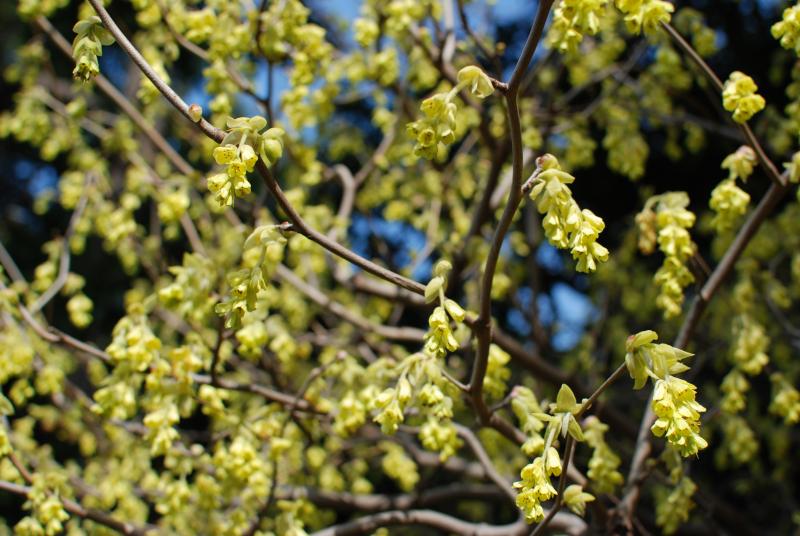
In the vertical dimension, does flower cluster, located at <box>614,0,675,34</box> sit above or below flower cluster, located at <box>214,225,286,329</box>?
above

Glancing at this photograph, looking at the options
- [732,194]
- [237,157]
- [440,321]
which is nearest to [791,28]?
[732,194]

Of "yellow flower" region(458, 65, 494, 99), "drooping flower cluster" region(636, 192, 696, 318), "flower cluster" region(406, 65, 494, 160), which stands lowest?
"flower cluster" region(406, 65, 494, 160)

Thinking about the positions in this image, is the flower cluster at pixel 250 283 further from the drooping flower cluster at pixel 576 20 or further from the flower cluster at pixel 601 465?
the flower cluster at pixel 601 465

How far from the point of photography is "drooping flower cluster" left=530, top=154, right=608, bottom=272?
2.08 metres

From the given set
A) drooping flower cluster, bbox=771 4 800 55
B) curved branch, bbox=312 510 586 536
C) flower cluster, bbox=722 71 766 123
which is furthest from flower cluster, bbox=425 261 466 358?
curved branch, bbox=312 510 586 536

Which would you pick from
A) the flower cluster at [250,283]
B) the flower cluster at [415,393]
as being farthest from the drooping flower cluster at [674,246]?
the flower cluster at [250,283]

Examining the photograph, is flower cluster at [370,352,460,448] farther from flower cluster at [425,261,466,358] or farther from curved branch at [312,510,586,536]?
curved branch at [312,510,586,536]

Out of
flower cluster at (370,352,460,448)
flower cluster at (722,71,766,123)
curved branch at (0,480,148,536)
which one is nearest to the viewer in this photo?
flower cluster at (370,352,460,448)

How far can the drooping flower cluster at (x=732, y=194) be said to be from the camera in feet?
10.3

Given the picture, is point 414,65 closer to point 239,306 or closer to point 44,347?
point 44,347

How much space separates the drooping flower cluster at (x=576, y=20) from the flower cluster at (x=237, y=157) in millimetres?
1010

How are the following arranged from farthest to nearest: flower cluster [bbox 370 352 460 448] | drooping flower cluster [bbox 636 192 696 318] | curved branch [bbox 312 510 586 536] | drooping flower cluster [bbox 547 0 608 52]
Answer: curved branch [bbox 312 510 586 536] < drooping flower cluster [bbox 636 192 696 318] < flower cluster [bbox 370 352 460 448] < drooping flower cluster [bbox 547 0 608 52]

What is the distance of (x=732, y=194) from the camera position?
3.13 m

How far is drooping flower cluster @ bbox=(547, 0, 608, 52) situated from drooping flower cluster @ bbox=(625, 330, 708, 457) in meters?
0.98
